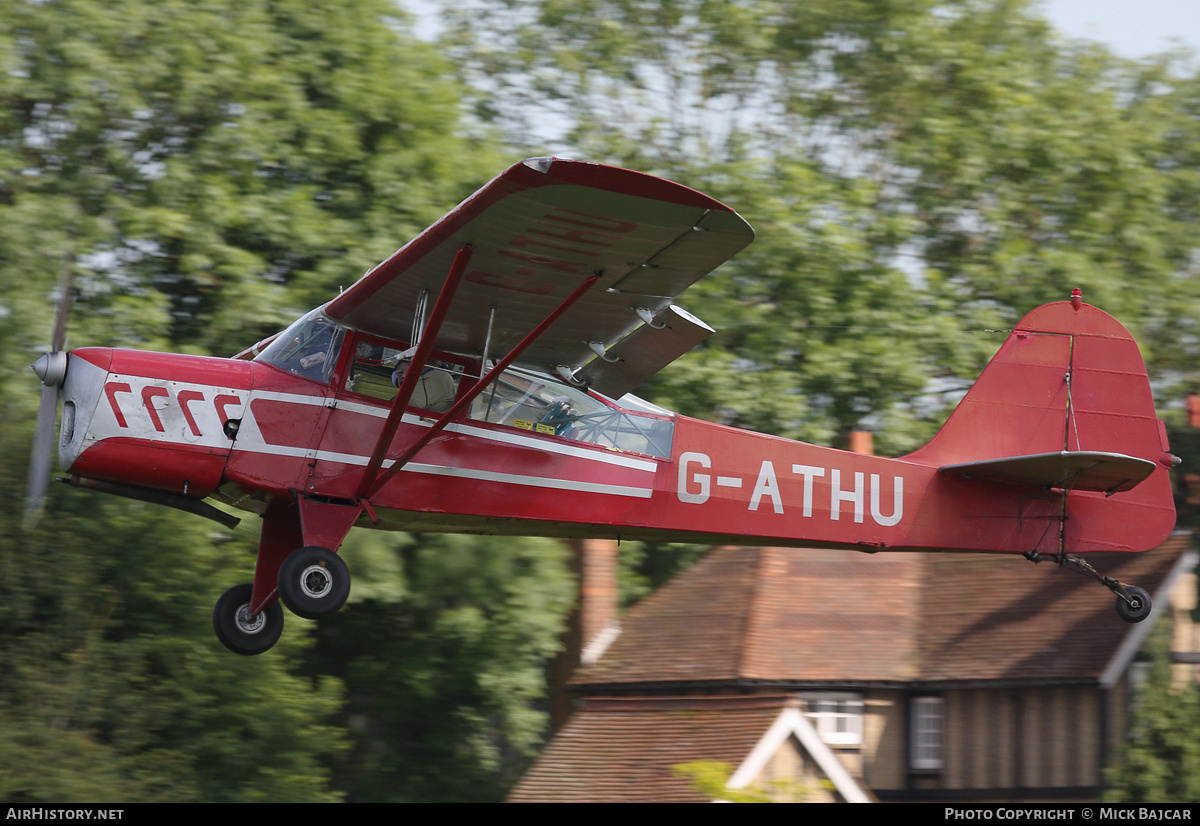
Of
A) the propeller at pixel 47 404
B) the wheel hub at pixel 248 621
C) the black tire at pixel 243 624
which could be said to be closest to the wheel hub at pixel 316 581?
the black tire at pixel 243 624

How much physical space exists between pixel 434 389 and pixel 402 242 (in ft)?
25.6

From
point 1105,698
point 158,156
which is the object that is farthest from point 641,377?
point 1105,698

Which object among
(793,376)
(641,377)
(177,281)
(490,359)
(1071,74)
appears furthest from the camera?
(1071,74)

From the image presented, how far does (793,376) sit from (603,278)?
1172cm

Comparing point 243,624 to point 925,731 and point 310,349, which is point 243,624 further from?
point 925,731

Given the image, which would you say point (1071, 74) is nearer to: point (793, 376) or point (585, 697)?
point (793, 376)

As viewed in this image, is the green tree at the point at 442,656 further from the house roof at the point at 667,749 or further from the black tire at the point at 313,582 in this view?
the black tire at the point at 313,582

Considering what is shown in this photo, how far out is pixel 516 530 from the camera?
8781 mm

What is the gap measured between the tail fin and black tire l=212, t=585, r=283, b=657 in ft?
16.1

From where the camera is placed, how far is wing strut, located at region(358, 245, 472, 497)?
23.9 ft

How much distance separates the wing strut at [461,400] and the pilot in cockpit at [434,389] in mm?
145

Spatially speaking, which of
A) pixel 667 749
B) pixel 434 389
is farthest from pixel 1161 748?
pixel 434 389

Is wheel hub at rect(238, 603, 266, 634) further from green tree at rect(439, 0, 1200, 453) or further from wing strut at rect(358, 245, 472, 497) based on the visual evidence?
green tree at rect(439, 0, 1200, 453)

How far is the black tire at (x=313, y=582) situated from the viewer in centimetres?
770
